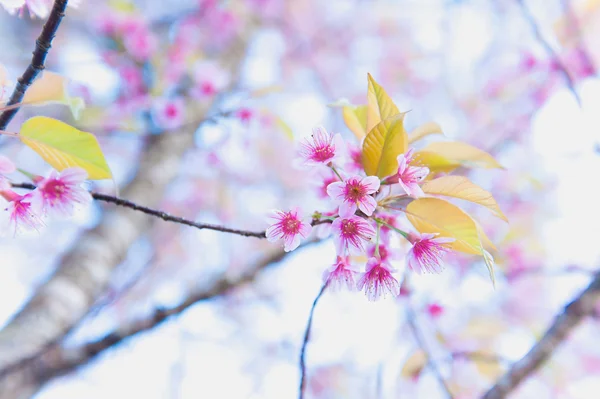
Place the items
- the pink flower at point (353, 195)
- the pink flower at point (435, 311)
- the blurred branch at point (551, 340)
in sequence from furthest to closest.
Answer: the pink flower at point (435, 311) < the blurred branch at point (551, 340) < the pink flower at point (353, 195)

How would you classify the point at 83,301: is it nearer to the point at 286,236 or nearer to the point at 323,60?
the point at 286,236

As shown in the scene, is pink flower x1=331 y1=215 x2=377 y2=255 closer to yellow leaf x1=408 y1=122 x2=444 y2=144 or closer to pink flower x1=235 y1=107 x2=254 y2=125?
yellow leaf x1=408 y1=122 x2=444 y2=144

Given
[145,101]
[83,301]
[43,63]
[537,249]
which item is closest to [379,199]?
[43,63]

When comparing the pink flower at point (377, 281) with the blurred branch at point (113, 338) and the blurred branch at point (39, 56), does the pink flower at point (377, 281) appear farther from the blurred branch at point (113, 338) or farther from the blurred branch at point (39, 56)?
the blurred branch at point (39, 56)

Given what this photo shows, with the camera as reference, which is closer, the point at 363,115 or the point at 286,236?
the point at 286,236

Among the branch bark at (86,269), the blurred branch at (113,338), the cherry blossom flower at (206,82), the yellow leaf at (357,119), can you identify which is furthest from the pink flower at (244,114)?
the yellow leaf at (357,119)

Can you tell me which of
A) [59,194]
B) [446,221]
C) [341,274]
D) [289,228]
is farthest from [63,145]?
[446,221]

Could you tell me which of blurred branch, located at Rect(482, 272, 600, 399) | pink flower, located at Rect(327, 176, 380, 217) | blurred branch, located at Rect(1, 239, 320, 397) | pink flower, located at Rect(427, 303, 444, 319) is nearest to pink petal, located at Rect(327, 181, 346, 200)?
pink flower, located at Rect(327, 176, 380, 217)
